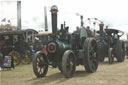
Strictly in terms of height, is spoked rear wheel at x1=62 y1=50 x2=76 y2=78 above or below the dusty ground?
above

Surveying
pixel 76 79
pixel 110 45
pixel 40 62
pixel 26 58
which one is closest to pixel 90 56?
pixel 76 79

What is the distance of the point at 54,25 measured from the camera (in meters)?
7.46

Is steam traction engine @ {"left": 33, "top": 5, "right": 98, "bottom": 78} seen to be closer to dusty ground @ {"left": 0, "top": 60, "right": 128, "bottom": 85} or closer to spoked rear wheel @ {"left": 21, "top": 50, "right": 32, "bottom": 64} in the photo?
dusty ground @ {"left": 0, "top": 60, "right": 128, "bottom": 85}

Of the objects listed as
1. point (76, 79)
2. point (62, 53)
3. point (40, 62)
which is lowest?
point (76, 79)

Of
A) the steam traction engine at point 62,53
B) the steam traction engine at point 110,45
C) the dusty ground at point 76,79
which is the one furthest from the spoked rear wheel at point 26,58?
the steam traction engine at point 62,53

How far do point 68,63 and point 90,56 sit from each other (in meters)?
1.64

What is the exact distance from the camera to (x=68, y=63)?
716 cm

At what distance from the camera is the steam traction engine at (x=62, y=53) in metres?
7.18

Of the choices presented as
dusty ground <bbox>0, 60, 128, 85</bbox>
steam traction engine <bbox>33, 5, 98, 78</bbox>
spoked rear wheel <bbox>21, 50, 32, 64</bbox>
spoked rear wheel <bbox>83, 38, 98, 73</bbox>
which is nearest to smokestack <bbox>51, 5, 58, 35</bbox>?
steam traction engine <bbox>33, 5, 98, 78</bbox>

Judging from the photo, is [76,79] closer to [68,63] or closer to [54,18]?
[68,63]

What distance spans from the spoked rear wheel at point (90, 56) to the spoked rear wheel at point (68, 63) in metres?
0.66

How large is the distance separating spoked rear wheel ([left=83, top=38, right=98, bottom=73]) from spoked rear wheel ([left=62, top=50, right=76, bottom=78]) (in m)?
0.66

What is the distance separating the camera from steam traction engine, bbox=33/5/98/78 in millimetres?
7184

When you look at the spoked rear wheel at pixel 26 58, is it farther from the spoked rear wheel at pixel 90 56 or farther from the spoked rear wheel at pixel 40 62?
the spoked rear wheel at pixel 40 62
